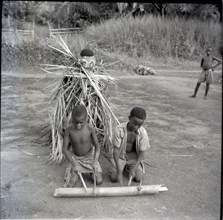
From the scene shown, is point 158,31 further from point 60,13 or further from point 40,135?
point 40,135

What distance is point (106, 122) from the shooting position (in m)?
3.17

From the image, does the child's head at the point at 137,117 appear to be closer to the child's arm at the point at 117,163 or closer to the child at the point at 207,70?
the child's arm at the point at 117,163

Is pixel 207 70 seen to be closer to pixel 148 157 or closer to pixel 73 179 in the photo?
pixel 148 157

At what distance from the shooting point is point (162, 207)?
2.45 metres

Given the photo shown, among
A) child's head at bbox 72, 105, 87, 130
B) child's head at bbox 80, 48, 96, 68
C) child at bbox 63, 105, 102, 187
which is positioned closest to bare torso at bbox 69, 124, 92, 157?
child at bbox 63, 105, 102, 187

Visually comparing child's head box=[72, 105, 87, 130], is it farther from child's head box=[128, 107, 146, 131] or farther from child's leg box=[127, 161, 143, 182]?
child's leg box=[127, 161, 143, 182]

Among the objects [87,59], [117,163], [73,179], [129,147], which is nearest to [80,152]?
[73,179]

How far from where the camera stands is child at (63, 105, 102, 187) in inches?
106

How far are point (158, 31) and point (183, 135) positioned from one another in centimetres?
139

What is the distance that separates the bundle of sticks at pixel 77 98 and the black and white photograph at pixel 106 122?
0.04 ft

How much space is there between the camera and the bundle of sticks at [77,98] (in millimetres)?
3082

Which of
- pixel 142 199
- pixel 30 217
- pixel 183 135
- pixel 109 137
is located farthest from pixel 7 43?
pixel 183 135

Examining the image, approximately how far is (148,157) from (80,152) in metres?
0.88

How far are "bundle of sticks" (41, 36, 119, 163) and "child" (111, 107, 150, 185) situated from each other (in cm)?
38
